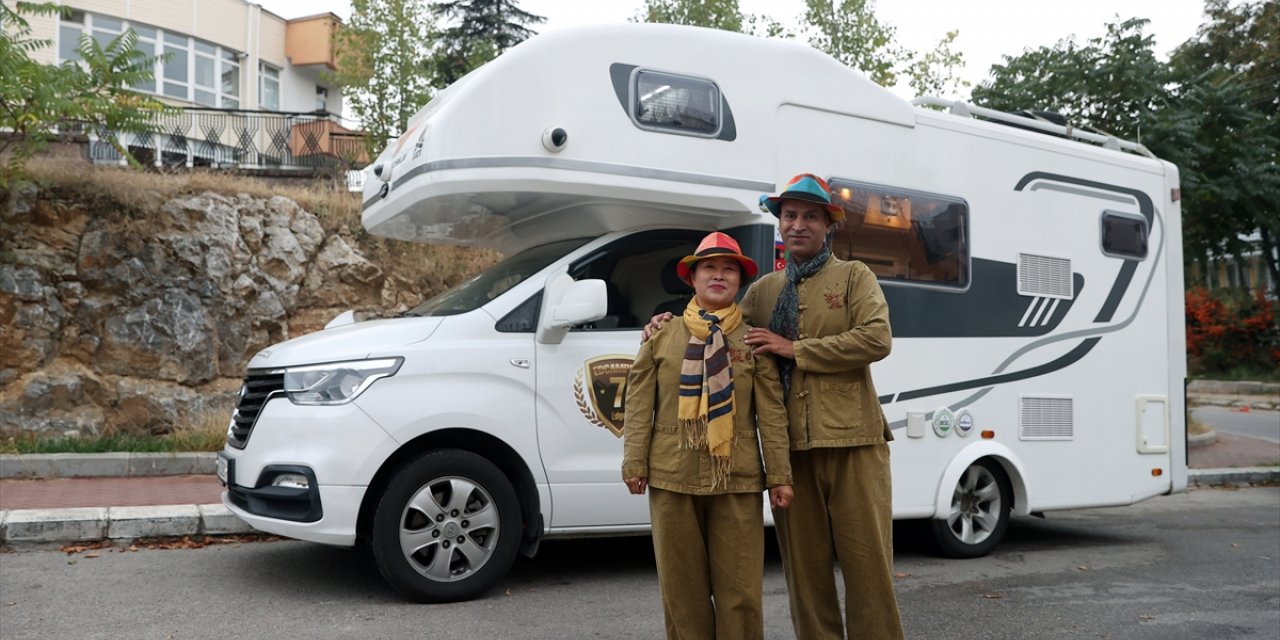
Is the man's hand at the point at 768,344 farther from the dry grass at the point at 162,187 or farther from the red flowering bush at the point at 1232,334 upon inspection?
the red flowering bush at the point at 1232,334

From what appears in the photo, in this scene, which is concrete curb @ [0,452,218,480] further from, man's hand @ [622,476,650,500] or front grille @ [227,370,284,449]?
man's hand @ [622,476,650,500]

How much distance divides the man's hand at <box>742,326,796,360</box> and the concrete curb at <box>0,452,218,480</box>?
726cm

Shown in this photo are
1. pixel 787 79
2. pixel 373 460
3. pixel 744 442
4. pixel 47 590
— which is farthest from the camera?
pixel 787 79

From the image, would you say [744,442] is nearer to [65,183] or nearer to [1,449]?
[1,449]

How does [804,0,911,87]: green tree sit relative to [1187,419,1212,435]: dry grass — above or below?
above

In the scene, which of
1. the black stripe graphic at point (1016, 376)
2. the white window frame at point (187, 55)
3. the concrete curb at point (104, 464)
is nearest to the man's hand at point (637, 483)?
the black stripe graphic at point (1016, 376)

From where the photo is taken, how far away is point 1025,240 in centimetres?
734

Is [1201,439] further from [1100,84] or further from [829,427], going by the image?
[829,427]

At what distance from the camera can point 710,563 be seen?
12.5ft

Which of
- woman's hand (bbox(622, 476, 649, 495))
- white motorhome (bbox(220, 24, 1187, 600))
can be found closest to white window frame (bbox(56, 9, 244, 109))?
white motorhome (bbox(220, 24, 1187, 600))

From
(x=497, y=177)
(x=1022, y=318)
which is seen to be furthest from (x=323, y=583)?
(x=1022, y=318)

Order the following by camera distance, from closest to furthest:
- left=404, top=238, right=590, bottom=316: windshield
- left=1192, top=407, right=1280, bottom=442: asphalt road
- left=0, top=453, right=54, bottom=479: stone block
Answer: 1. left=404, top=238, right=590, bottom=316: windshield
2. left=0, top=453, right=54, bottom=479: stone block
3. left=1192, top=407, right=1280, bottom=442: asphalt road

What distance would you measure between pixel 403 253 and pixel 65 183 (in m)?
4.02

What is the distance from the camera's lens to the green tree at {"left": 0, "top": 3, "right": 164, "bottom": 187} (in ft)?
33.2
